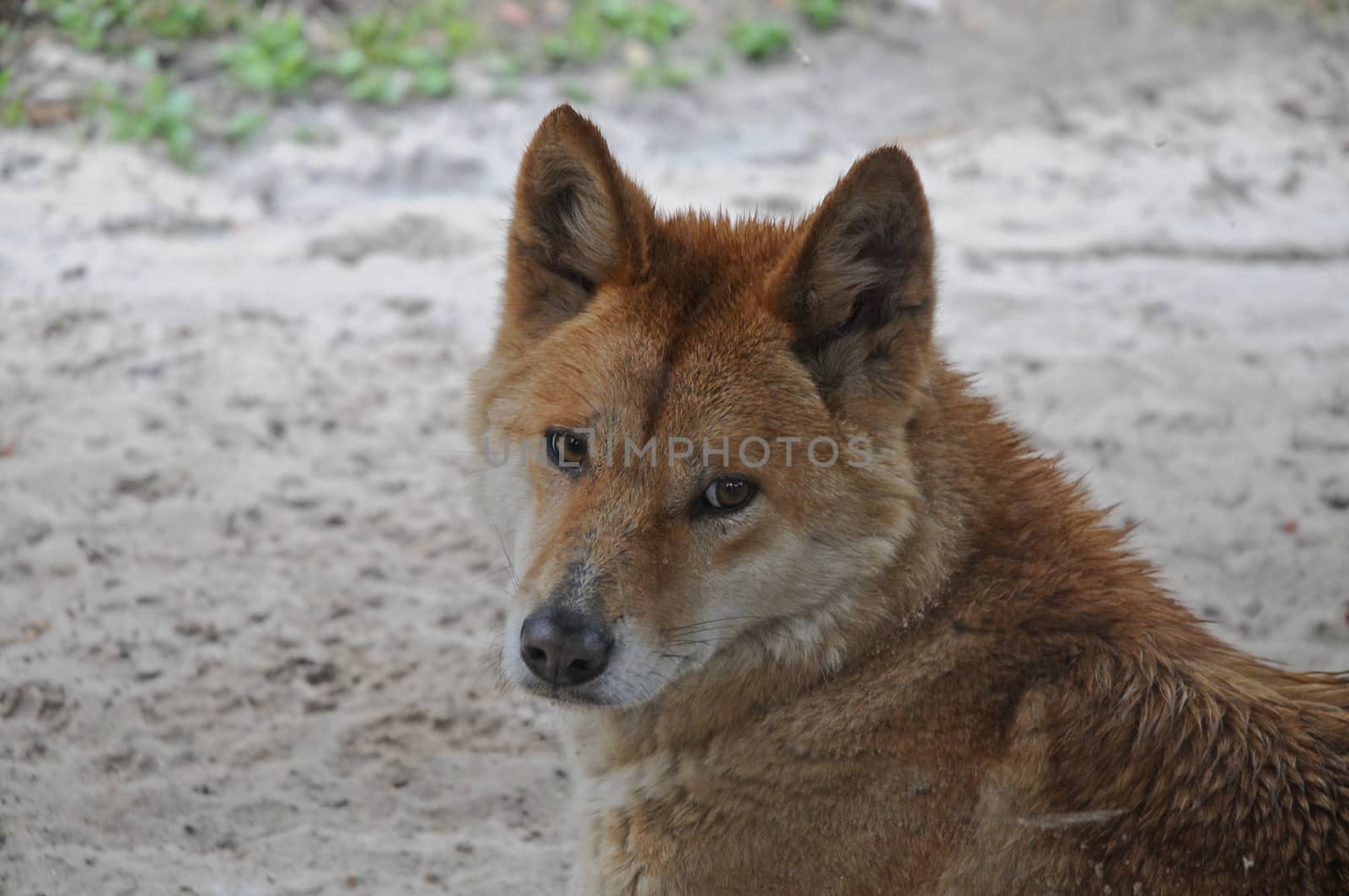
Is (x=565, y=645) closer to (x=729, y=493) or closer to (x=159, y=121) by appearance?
(x=729, y=493)

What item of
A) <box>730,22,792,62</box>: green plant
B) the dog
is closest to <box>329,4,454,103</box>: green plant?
<box>730,22,792,62</box>: green plant

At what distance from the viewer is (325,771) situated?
408 centimetres

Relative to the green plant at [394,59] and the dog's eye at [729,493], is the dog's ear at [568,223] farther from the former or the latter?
the green plant at [394,59]

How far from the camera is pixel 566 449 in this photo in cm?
323

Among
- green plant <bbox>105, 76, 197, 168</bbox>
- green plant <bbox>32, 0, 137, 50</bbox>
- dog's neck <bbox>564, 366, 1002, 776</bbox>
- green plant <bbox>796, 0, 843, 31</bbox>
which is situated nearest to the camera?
dog's neck <bbox>564, 366, 1002, 776</bbox>

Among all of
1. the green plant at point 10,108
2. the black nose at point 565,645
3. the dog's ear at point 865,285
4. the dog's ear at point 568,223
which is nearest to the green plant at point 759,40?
the green plant at point 10,108

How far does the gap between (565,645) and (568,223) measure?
116 cm

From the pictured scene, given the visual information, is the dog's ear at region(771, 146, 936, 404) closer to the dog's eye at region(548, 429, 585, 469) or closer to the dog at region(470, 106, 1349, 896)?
the dog at region(470, 106, 1349, 896)

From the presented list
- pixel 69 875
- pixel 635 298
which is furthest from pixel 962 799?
pixel 69 875

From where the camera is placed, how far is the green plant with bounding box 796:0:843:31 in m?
9.09

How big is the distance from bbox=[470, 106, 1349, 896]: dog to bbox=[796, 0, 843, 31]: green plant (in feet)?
20.6

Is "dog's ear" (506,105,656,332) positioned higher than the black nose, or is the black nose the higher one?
"dog's ear" (506,105,656,332)

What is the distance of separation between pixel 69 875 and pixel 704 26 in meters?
7.22

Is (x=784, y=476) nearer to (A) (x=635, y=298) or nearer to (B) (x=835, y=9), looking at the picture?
(A) (x=635, y=298)
